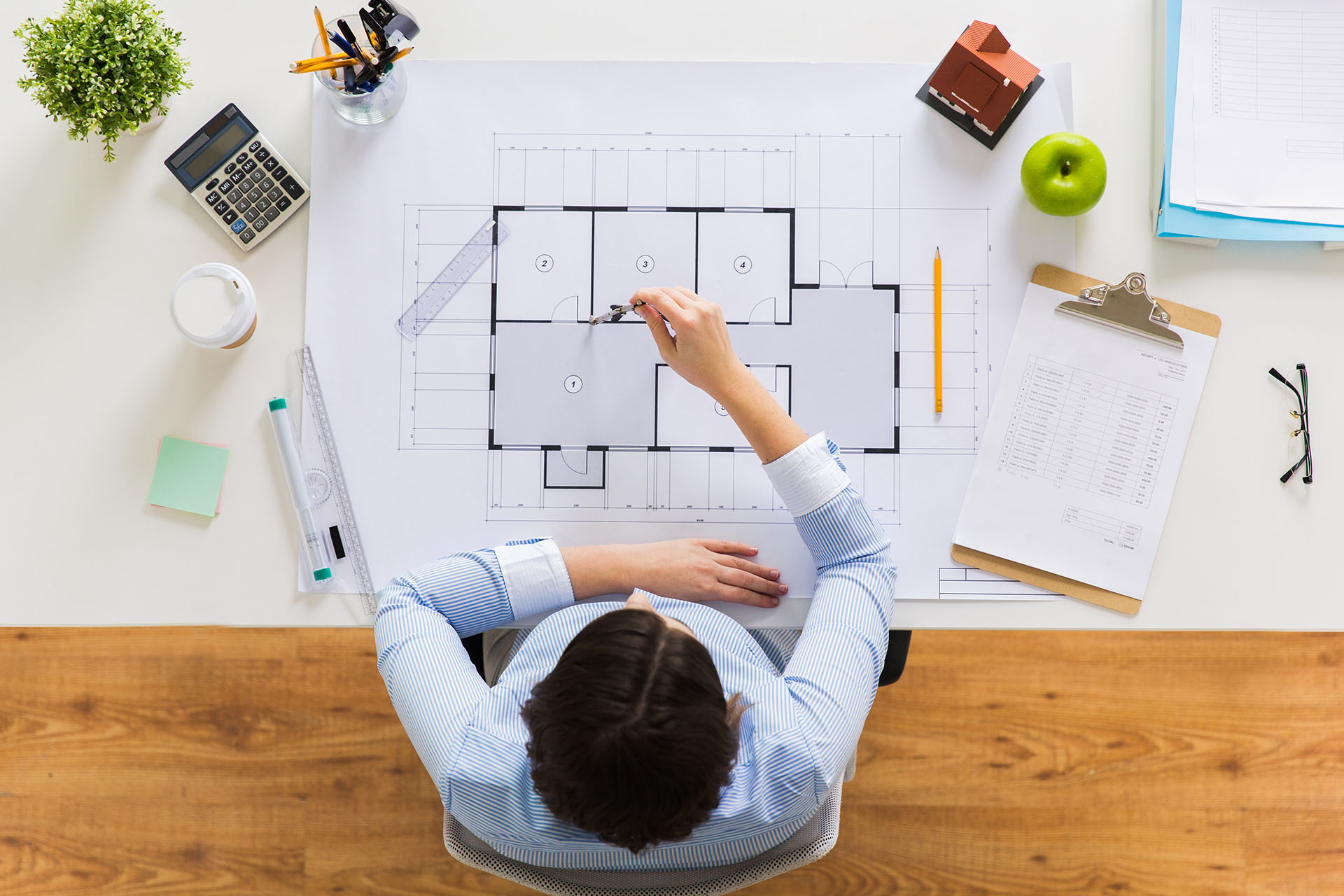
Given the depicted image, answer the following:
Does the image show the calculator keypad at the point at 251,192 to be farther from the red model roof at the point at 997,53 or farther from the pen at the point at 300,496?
the red model roof at the point at 997,53

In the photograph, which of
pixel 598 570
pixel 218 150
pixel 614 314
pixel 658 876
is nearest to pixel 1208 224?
pixel 614 314

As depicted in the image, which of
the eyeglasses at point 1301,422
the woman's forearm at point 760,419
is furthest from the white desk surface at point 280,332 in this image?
the woman's forearm at point 760,419

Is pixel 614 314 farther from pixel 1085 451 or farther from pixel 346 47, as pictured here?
pixel 1085 451

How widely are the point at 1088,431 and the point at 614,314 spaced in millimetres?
587

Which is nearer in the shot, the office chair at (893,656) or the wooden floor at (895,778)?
the office chair at (893,656)

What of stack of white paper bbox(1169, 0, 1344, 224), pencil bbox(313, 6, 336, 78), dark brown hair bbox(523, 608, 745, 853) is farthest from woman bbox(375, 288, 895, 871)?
stack of white paper bbox(1169, 0, 1344, 224)

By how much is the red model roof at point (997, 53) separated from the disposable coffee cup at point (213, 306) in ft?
2.95

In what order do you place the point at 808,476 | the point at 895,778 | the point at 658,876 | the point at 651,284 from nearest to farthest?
1. the point at 658,876
2. the point at 808,476
3. the point at 651,284
4. the point at 895,778

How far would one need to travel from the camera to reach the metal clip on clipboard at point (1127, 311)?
3.14ft

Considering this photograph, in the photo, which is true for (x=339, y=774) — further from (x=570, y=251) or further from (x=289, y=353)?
(x=570, y=251)

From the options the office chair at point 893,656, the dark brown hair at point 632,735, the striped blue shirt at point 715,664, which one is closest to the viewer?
the dark brown hair at point 632,735

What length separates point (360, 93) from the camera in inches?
36.8

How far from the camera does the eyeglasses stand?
0.95m

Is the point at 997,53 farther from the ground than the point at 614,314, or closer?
farther from the ground
